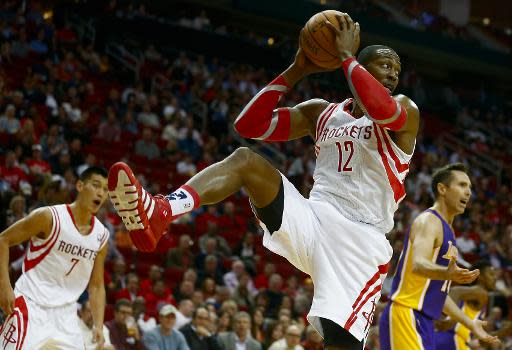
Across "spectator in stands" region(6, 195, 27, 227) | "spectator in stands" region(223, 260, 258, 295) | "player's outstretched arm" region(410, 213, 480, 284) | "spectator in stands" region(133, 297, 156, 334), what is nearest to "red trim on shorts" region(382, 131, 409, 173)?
"player's outstretched arm" region(410, 213, 480, 284)

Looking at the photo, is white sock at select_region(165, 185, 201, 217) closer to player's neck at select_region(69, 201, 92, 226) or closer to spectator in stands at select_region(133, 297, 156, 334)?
player's neck at select_region(69, 201, 92, 226)

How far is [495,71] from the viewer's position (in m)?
29.4

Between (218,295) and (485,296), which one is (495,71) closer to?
(218,295)

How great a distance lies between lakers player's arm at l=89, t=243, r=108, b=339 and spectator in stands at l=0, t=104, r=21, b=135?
7.29 metres

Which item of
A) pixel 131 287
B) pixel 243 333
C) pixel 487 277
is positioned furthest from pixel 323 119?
pixel 131 287

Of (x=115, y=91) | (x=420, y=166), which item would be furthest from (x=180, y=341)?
(x=420, y=166)

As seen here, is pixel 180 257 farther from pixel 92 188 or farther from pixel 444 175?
pixel 444 175

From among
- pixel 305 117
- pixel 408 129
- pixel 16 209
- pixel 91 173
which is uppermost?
pixel 408 129

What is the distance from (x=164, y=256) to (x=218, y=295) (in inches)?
68.6

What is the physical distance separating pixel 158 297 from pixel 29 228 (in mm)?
5414

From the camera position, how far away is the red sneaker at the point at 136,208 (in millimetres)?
4371

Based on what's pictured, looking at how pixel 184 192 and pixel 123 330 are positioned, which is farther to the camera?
pixel 123 330

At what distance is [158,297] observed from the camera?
12.3 m

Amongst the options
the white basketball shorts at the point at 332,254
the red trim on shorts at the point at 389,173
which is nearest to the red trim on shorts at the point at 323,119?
the red trim on shorts at the point at 389,173
